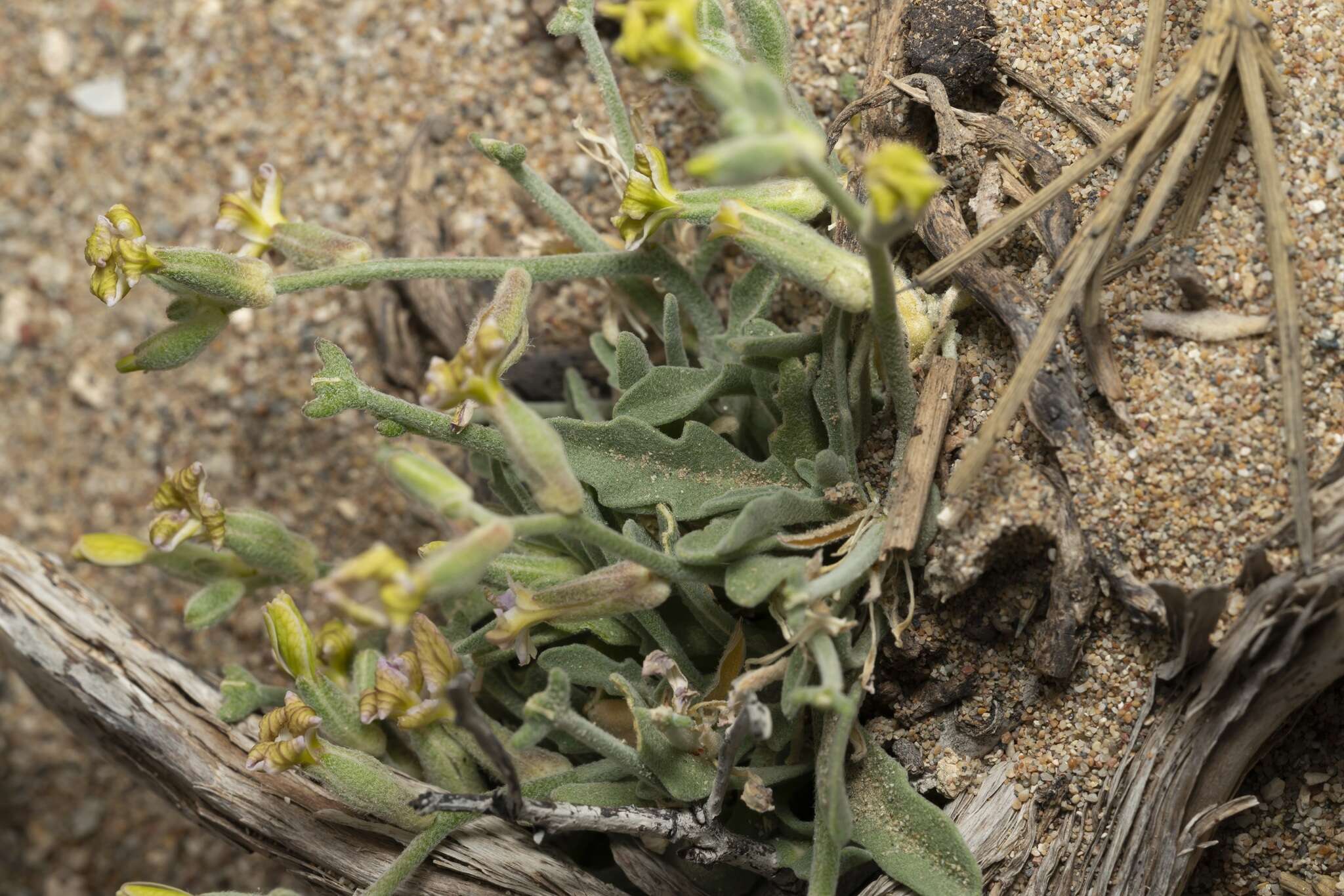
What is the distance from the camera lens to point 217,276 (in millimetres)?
2066

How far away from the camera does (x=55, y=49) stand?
3459mm

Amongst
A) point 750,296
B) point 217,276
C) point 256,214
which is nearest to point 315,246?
point 256,214

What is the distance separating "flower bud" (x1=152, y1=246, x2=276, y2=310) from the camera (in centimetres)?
203

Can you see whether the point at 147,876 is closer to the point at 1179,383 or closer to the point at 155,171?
the point at 155,171

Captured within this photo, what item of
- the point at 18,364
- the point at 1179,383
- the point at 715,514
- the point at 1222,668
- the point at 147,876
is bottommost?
the point at 147,876

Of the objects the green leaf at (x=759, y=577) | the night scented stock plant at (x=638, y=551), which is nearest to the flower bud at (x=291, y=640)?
the night scented stock plant at (x=638, y=551)

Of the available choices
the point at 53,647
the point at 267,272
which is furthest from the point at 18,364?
the point at 267,272

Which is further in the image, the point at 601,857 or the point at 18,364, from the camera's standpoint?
the point at 18,364

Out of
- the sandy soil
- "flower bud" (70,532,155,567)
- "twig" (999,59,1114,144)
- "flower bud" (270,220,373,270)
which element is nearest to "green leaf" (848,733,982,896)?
the sandy soil

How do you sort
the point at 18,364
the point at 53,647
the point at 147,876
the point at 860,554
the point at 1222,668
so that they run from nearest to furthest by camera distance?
the point at 1222,668 → the point at 860,554 → the point at 53,647 → the point at 147,876 → the point at 18,364

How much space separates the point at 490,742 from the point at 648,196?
3.25 ft

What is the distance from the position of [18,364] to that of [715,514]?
2.49 metres

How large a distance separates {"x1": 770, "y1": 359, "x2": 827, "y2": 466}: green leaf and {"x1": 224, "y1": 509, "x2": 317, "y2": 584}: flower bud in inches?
40.6

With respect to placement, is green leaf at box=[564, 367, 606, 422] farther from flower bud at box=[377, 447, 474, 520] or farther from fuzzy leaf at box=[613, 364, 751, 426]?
flower bud at box=[377, 447, 474, 520]
